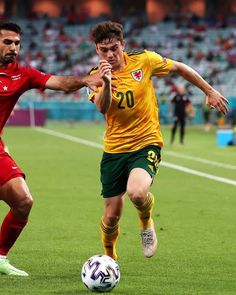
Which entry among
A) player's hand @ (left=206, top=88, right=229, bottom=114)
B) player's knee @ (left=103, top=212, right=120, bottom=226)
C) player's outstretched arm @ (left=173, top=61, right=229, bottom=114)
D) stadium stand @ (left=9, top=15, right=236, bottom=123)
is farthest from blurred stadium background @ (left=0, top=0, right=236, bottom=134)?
player's knee @ (left=103, top=212, right=120, bottom=226)

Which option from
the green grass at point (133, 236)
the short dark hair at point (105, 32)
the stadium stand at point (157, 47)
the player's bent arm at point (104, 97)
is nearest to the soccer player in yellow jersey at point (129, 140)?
the short dark hair at point (105, 32)

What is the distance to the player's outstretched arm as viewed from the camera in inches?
395

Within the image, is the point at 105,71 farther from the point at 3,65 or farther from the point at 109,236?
the point at 109,236

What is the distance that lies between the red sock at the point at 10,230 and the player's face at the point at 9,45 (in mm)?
1480

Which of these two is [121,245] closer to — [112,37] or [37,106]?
[112,37]

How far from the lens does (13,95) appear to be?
9.40 meters

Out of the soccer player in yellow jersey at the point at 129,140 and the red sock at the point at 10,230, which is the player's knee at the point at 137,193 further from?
the red sock at the point at 10,230

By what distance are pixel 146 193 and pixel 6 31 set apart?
2051 mm

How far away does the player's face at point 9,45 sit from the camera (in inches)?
363

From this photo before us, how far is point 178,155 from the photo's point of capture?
28609mm

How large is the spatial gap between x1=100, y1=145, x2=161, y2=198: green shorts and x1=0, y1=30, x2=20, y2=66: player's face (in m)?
1.54

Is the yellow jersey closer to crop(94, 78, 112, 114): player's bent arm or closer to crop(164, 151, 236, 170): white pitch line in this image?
crop(94, 78, 112, 114): player's bent arm

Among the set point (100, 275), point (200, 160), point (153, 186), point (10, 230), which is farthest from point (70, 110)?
point (100, 275)

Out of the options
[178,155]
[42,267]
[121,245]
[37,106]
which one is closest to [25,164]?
[178,155]
